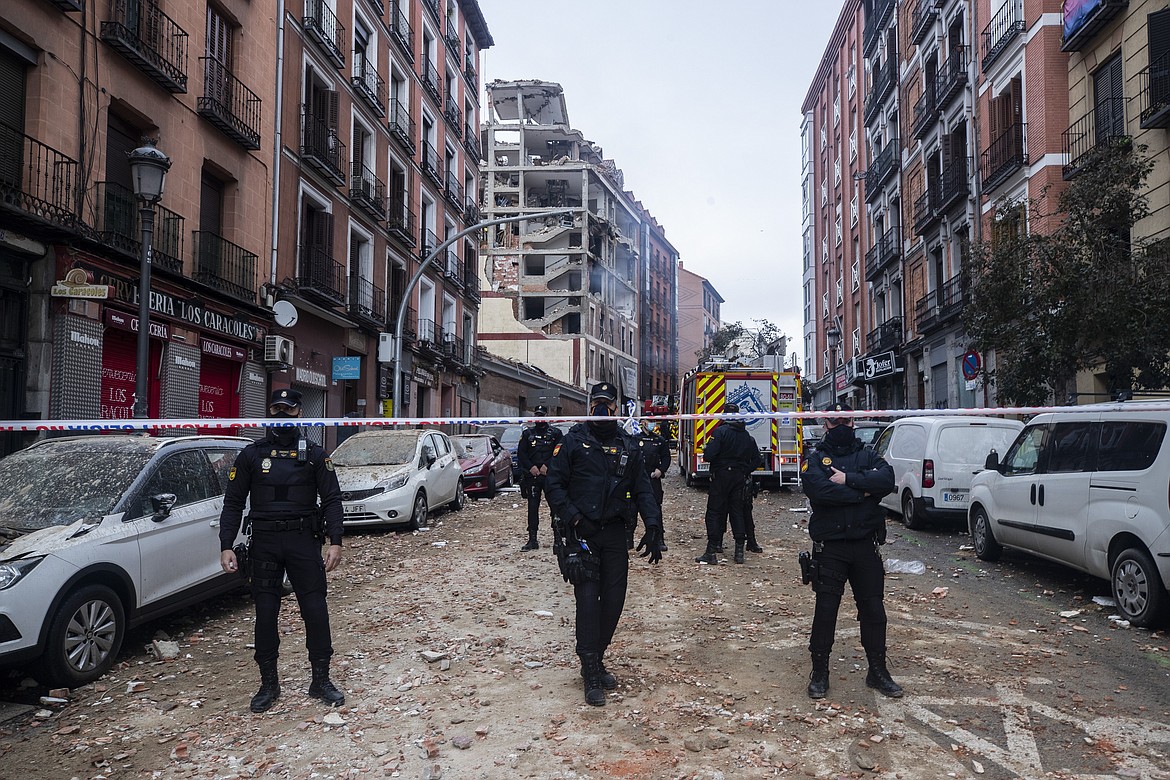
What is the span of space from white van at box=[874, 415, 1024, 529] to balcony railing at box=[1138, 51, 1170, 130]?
6.88 m

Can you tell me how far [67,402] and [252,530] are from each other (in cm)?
886

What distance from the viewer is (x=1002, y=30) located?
2286 centimetres

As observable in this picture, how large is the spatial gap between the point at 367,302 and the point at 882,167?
70.3 feet

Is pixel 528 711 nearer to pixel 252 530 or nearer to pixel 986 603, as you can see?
pixel 252 530

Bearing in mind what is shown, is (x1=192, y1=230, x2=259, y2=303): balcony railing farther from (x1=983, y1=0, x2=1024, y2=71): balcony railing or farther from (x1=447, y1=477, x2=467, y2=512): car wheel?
(x1=983, y1=0, x2=1024, y2=71): balcony railing

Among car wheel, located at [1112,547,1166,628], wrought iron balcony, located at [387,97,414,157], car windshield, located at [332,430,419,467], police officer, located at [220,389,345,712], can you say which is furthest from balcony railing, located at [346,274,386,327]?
car wheel, located at [1112,547,1166,628]

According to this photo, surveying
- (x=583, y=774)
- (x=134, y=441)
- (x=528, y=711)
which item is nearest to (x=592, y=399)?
(x=528, y=711)

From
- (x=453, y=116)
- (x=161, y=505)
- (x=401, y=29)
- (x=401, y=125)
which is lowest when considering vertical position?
(x=161, y=505)

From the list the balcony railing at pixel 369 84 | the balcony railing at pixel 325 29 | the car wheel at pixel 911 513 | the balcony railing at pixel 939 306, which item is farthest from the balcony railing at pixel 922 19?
the car wheel at pixel 911 513

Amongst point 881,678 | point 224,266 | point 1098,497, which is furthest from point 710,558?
point 224,266

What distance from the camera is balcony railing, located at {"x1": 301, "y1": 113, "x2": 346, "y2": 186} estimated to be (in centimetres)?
2033

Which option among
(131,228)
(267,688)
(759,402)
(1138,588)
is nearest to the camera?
(267,688)

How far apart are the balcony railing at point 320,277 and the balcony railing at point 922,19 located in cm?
2075

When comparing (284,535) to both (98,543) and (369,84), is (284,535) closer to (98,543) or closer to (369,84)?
(98,543)
